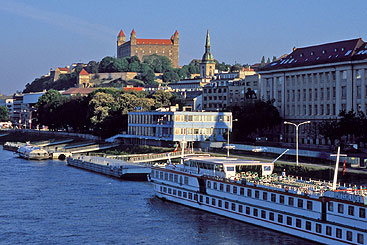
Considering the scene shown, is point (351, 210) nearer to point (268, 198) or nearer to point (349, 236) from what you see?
point (349, 236)

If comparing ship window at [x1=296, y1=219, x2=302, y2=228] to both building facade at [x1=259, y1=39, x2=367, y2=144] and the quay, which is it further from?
building facade at [x1=259, y1=39, x2=367, y2=144]

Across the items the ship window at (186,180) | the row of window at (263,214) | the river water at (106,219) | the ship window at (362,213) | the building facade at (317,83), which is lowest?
the river water at (106,219)

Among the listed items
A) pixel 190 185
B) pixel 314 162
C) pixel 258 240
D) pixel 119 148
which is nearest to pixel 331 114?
pixel 314 162

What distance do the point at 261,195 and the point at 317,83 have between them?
205ft

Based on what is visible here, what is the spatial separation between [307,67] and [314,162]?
38.1 metres

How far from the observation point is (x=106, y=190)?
75812mm

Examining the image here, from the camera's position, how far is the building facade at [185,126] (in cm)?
11650

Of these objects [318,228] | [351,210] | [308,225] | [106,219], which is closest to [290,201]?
[308,225]

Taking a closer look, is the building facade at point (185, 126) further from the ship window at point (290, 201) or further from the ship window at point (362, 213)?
the ship window at point (362, 213)

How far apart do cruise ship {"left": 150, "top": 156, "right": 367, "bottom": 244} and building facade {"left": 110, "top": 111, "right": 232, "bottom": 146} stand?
152 feet

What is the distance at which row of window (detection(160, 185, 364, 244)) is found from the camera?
148ft

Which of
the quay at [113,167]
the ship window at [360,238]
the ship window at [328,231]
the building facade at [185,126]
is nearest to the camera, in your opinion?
the ship window at [360,238]

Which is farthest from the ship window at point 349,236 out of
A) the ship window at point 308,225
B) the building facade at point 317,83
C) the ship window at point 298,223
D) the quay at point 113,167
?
the building facade at point 317,83

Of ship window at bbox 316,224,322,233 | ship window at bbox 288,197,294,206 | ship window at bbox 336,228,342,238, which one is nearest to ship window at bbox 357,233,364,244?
ship window at bbox 336,228,342,238
